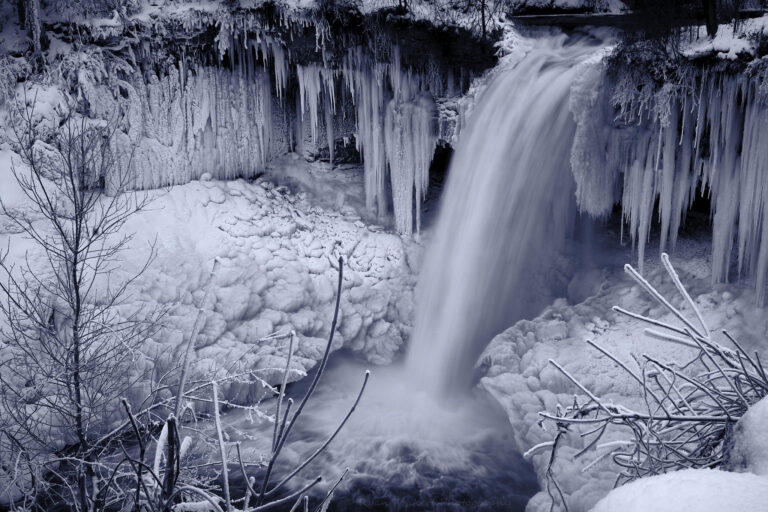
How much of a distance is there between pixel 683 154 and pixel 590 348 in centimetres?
292

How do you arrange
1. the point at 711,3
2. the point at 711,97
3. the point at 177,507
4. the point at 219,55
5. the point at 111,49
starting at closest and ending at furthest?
the point at 177,507, the point at 711,97, the point at 711,3, the point at 111,49, the point at 219,55

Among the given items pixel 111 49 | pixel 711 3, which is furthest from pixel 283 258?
pixel 711 3

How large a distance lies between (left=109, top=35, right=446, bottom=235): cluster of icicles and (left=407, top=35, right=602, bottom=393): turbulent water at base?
1.09 m

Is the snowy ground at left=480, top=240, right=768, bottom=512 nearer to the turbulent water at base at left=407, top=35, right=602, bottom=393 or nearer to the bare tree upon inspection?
the turbulent water at base at left=407, top=35, right=602, bottom=393

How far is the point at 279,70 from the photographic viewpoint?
9289 mm

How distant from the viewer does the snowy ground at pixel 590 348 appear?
216 inches

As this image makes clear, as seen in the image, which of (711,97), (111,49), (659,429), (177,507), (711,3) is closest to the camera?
(177,507)

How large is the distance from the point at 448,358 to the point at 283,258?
3459 mm

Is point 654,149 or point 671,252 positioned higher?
point 654,149

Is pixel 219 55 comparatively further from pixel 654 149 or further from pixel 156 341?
pixel 654 149

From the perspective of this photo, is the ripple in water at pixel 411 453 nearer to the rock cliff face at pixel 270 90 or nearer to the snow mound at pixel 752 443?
the rock cliff face at pixel 270 90

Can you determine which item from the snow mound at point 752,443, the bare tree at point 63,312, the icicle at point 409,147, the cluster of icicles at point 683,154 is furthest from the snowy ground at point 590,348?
the bare tree at point 63,312

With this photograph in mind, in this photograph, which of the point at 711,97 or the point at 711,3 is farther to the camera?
the point at 711,3

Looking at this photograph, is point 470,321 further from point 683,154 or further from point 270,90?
→ point 270,90
